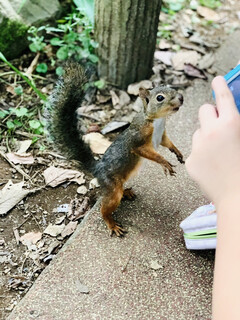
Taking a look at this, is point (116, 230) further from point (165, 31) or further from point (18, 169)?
point (165, 31)

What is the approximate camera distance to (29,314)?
5.83ft

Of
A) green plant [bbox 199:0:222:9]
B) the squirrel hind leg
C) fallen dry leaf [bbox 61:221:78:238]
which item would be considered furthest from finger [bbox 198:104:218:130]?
green plant [bbox 199:0:222:9]

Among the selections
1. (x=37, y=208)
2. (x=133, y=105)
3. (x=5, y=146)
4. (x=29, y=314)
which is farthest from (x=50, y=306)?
(x=133, y=105)

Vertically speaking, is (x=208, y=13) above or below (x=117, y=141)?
below

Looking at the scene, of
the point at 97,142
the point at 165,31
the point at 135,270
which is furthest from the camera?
the point at 165,31

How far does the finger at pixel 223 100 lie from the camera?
1.34 metres

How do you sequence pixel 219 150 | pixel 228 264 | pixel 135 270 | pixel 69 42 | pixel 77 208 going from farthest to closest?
pixel 69 42
pixel 77 208
pixel 135 270
pixel 219 150
pixel 228 264

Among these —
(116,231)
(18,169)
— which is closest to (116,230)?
(116,231)

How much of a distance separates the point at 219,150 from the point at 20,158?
5.14ft

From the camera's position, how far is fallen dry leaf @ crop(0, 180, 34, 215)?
7.64ft

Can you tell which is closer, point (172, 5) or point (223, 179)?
point (223, 179)

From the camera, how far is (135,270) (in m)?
1.98

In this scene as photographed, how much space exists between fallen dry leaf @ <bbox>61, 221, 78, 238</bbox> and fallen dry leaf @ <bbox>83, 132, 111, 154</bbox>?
56 cm

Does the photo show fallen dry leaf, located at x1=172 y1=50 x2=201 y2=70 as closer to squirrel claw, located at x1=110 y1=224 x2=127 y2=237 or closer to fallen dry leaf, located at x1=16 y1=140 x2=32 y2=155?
fallen dry leaf, located at x1=16 y1=140 x2=32 y2=155
